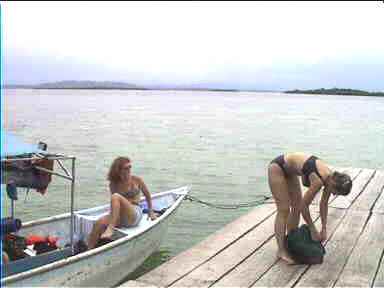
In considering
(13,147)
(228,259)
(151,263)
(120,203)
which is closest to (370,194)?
(151,263)

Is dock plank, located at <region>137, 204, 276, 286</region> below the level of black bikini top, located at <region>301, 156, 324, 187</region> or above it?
below

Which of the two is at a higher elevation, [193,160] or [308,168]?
[308,168]

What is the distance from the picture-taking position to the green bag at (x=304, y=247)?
5.25m

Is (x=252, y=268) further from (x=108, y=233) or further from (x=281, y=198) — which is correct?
(x=108, y=233)

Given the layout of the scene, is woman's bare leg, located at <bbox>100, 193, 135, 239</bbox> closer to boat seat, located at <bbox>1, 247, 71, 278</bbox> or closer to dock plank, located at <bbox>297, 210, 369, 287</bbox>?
boat seat, located at <bbox>1, 247, 71, 278</bbox>

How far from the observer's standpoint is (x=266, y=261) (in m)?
5.49

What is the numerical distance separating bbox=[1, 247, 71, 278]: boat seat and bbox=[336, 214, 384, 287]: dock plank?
2861 mm

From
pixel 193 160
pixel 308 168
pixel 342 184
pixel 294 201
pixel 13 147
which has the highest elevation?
pixel 13 147

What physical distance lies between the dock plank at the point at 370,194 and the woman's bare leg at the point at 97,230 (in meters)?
4.09

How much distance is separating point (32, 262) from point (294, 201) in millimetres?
2803

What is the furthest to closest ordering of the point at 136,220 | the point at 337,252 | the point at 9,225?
1. the point at 136,220
2. the point at 337,252
3. the point at 9,225

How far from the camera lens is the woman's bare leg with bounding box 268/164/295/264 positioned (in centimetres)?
530

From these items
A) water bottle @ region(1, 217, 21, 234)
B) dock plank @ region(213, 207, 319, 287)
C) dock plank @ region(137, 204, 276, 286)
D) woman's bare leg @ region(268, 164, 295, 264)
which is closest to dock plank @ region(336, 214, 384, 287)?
woman's bare leg @ region(268, 164, 295, 264)

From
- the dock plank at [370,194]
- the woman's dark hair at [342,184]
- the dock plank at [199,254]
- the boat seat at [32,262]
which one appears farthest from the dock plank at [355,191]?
the boat seat at [32,262]
